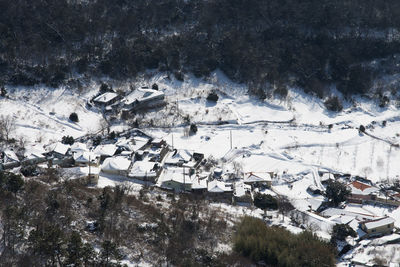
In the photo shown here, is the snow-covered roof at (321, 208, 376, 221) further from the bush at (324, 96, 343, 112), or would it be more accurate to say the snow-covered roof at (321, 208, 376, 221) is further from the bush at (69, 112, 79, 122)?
the bush at (69, 112, 79, 122)

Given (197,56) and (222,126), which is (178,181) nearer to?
(222,126)

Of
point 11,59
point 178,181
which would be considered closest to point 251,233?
point 178,181

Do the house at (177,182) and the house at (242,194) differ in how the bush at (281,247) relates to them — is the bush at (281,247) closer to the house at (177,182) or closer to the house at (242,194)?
the house at (242,194)

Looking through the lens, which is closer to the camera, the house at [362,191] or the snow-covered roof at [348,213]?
the snow-covered roof at [348,213]

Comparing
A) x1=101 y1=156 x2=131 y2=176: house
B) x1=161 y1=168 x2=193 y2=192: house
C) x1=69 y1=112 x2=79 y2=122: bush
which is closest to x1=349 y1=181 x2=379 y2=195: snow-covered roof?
x1=161 y1=168 x2=193 y2=192: house

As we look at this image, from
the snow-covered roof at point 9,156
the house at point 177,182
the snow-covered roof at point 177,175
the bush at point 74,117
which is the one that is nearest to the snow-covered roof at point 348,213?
the house at point 177,182

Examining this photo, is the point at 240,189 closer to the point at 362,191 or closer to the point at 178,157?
the point at 178,157
